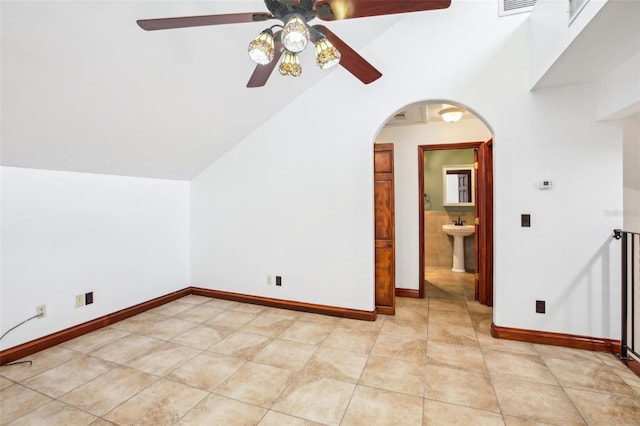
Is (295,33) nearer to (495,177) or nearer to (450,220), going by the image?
(495,177)

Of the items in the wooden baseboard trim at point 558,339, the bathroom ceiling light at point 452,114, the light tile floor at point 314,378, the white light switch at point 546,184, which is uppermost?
the bathroom ceiling light at point 452,114

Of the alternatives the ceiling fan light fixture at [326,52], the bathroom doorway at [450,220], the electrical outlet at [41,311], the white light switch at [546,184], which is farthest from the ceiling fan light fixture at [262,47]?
the bathroom doorway at [450,220]

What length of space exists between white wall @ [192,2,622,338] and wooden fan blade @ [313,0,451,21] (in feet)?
5.10

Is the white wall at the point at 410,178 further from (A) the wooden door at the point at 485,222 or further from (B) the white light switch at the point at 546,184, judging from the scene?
(B) the white light switch at the point at 546,184

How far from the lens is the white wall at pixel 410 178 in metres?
3.93

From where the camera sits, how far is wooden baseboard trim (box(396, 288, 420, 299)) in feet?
12.8

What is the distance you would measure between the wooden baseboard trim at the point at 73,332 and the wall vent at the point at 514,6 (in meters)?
4.69

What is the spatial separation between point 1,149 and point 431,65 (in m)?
3.60

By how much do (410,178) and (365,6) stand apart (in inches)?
112

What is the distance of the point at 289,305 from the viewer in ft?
11.3

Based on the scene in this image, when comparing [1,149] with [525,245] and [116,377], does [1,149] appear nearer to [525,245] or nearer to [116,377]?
[116,377]

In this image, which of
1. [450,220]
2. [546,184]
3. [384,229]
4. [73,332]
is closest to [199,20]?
[384,229]

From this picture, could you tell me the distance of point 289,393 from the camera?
196 centimetres

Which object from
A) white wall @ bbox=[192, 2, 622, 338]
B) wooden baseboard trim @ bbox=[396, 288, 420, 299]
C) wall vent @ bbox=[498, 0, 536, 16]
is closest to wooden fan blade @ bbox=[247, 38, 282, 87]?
white wall @ bbox=[192, 2, 622, 338]
